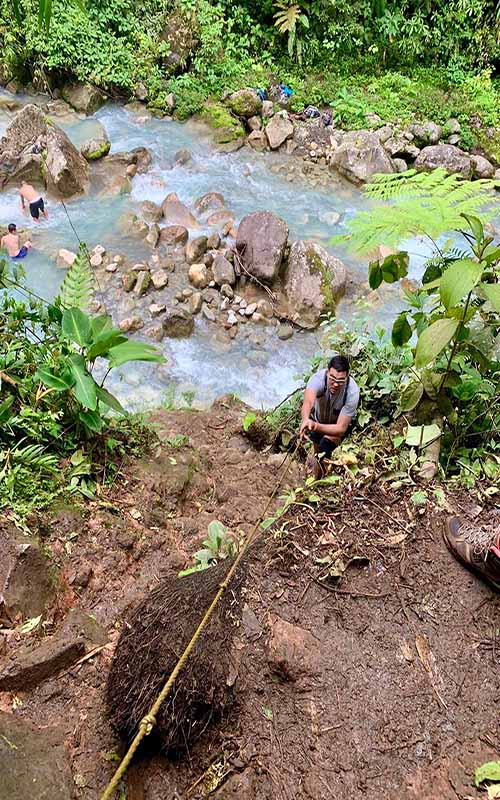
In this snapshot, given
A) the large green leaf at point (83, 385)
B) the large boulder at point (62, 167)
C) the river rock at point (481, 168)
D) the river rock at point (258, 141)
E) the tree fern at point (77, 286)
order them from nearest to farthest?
the large green leaf at point (83, 385) → the tree fern at point (77, 286) → the large boulder at point (62, 167) → the river rock at point (481, 168) → the river rock at point (258, 141)

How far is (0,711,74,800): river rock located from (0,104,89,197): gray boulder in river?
9.16 meters

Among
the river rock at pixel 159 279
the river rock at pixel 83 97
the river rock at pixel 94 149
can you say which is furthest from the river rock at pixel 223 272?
the river rock at pixel 83 97

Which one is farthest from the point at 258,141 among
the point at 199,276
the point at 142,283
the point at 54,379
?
the point at 54,379

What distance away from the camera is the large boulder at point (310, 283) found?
7.95 metres

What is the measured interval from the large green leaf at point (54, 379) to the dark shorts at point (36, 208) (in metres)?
6.50

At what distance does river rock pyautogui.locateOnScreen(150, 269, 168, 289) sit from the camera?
8195 mm

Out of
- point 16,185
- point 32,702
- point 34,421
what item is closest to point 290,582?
point 32,702

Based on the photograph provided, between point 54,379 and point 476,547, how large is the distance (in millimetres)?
2701

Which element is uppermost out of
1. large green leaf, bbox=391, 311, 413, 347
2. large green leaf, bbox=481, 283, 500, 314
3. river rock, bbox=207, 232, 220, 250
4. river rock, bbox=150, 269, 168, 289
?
large green leaf, bbox=481, 283, 500, 314

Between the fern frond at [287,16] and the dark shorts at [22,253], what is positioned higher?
the fern frond at [287,16]

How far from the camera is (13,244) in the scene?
26.9ft

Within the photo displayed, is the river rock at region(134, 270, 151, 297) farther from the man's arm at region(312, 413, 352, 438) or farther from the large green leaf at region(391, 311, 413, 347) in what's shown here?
the large green leaf at region(391, 311, 413, 347)

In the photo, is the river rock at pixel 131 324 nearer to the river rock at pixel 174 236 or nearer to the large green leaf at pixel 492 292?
the river rock at pixel 174 236

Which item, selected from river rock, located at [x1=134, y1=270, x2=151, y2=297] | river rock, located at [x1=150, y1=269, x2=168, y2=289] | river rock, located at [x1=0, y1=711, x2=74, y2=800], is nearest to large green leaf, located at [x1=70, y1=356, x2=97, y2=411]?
river rock, located at [x1=0, y1=711, x2=74, y2=800]
